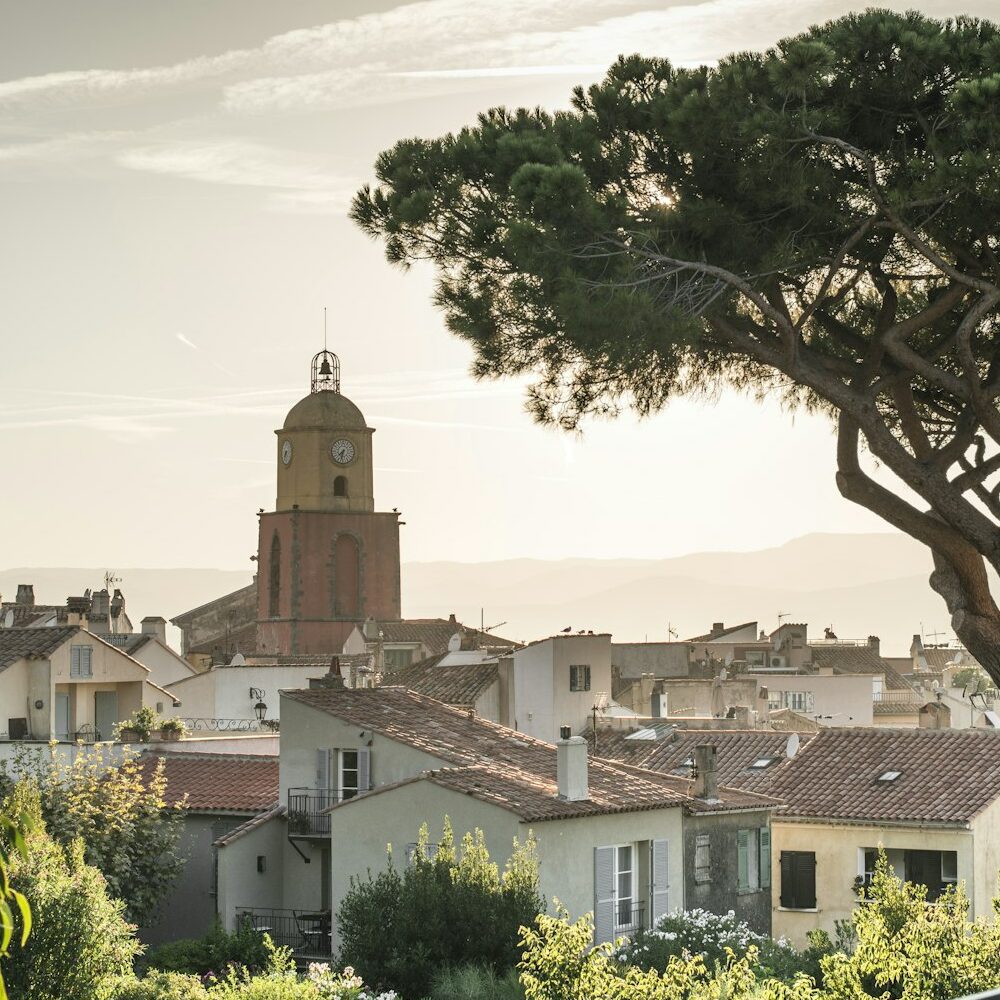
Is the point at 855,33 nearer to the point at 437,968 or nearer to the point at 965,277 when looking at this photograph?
the point at 965,277

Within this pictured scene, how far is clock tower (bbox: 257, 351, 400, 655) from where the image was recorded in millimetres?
114000

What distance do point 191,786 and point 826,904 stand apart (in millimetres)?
13010

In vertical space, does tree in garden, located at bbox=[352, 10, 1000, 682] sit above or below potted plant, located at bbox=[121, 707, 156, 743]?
above

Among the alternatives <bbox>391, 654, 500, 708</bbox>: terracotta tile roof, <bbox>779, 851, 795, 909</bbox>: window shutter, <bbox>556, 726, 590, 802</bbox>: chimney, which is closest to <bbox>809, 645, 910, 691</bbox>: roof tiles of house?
<bbox>391, 654, 500, 708</bbox>: terracotta tile roof

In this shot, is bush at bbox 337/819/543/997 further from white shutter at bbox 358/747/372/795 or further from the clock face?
the clock face

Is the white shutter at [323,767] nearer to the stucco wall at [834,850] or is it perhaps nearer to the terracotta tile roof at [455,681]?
the stucco wall at [834,850]

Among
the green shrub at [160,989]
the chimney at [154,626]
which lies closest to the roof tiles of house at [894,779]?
the green shrub at [160,989]

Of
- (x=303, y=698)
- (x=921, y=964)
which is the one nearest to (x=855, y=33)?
(x=921, y=964)

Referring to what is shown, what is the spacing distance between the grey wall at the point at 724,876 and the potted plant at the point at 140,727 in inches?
667

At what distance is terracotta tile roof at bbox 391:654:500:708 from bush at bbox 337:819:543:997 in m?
23.7

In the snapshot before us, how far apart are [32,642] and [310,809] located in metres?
18.3

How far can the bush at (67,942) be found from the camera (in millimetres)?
24609

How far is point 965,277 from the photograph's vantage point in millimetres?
21047

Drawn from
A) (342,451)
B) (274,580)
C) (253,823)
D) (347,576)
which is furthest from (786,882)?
(342,451)
